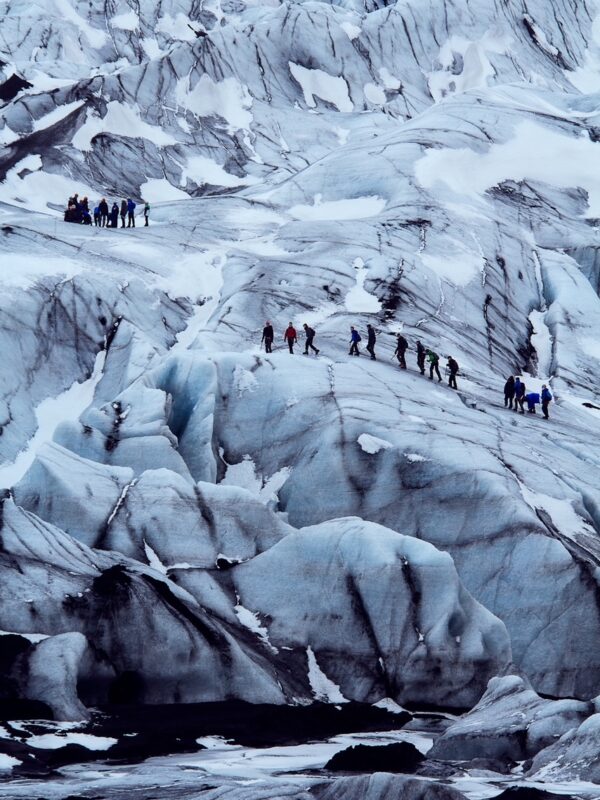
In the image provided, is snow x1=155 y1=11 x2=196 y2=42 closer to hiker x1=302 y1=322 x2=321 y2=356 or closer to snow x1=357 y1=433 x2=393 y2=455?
hiker x1=302 y1=322 x2=321 y2=356

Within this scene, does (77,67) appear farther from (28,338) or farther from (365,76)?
(28,338)

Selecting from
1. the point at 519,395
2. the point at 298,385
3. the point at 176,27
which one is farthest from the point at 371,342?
the point at 176,27

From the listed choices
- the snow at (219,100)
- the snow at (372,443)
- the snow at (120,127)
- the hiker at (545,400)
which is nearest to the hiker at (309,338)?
the snow at (372,443)

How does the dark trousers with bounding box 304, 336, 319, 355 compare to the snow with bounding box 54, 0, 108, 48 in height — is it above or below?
below

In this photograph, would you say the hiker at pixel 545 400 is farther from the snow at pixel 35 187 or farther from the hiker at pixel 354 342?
the snow at pixel 35 187

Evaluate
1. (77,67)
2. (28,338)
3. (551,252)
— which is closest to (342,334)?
(28,338)

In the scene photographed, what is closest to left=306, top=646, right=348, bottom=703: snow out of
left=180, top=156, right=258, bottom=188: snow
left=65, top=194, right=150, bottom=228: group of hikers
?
left=65, top=194, right=150, bottom=228: group of hikers

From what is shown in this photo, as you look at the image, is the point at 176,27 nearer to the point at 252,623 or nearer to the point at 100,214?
the point at 100,214

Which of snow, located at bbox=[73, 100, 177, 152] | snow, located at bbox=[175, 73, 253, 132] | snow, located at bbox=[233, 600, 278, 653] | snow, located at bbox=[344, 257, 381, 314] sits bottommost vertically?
snow, located at bbox=[233, 600, 278, 653]
